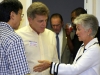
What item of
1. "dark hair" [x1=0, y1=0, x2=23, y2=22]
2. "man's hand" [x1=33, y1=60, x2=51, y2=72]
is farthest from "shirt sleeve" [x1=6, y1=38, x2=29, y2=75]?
"man's hand" [x1=33, y1=60, x2=51, y2=72]

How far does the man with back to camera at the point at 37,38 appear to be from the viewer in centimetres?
184

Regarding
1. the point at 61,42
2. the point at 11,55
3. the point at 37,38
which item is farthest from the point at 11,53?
the point at 61,42

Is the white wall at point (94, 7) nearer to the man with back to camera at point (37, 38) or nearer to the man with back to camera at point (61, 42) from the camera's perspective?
the man with back to camera at point (61, 42)

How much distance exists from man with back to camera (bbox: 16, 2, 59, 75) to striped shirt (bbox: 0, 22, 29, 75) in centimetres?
→ 47

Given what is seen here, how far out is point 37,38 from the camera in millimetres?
1935

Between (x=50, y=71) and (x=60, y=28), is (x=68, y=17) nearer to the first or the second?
(x=60, y=28)

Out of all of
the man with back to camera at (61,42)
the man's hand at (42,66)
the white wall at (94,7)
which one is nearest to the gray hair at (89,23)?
the man's hand at (42,66)

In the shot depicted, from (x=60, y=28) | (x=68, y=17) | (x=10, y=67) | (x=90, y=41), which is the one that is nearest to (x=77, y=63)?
(x=90, y=41)

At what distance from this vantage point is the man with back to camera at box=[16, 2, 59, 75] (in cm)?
184

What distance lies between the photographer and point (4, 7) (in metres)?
1.42

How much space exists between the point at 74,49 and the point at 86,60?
2.19 feet

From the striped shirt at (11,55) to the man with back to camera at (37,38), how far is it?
47 cm

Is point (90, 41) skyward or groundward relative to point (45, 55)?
skyward

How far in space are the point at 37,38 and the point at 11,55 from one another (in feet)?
2.13
